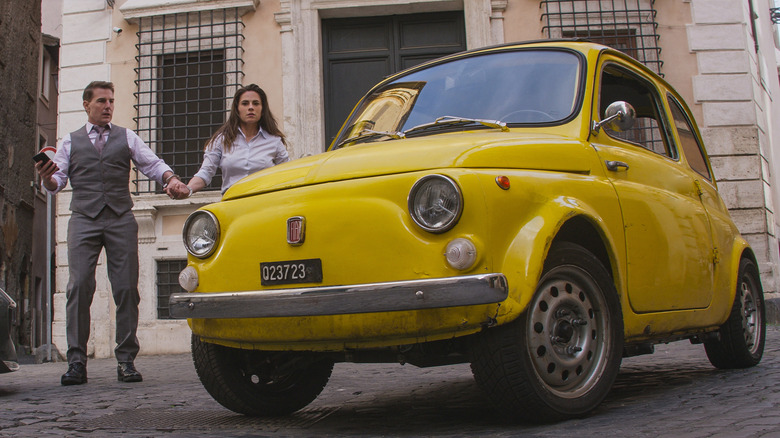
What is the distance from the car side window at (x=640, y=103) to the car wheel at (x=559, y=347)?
121 cm

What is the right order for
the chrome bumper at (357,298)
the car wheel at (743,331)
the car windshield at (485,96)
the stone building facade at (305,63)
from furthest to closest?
the stone building facade at (305,63)
the car wheel at (743,331)
the car windshield at (485,96)
the chrome bumper at (357,298)

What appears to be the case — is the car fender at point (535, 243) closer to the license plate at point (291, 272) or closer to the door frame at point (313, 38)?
the license plate at point (291, 272)

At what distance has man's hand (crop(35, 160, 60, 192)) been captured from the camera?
218 inches

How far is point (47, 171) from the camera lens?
5.58 metres

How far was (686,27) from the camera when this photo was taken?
10797 millimetres

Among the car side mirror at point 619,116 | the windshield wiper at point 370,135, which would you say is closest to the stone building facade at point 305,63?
the windshield wiper at point 370,135

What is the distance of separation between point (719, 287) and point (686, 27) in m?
6.97

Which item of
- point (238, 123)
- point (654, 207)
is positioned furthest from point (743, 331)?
point (238, 123)

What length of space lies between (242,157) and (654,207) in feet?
8.78

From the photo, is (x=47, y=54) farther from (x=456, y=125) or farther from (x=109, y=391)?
(x=456, y=125)

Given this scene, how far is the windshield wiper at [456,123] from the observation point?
387cm

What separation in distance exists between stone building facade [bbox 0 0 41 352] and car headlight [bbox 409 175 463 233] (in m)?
19.0

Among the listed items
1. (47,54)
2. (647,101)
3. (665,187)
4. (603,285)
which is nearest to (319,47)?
(647,101)

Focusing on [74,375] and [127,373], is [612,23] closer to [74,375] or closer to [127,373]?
[127,373]
